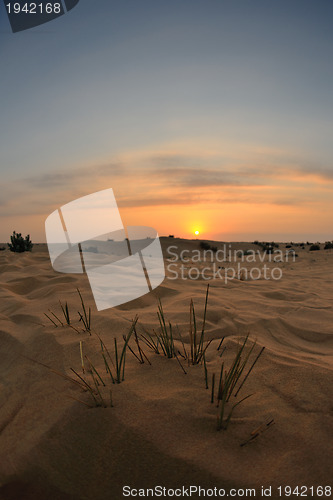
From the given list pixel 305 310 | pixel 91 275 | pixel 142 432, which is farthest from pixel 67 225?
pixel 142 432

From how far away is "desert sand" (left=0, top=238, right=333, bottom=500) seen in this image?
1203 mm

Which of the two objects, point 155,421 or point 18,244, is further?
point 18,244

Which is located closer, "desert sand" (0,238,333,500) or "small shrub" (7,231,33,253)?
"desert sand" (0,238,333,500)

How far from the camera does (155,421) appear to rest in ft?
4.67

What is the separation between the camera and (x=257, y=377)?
71.6 inches

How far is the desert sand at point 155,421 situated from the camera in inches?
47.4

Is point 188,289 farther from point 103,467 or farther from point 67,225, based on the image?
point 103,467

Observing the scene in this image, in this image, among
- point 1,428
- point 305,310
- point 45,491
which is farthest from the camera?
point 305,310

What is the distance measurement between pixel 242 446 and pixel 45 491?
2.51 feet

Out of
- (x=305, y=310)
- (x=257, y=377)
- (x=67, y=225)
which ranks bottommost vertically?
(x=305, y=310)

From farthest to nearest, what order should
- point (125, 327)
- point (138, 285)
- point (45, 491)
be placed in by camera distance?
1. point (138, 285)
2. point (125, 327)
3. point (45, 491)

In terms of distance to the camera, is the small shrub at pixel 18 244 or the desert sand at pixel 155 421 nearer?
the desert sand at pixel 155 421

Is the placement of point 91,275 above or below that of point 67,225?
below

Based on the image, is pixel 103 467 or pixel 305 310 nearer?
pixel 103 467
